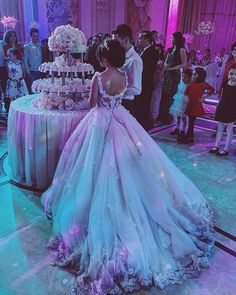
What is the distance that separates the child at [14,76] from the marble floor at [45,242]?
1.59 m

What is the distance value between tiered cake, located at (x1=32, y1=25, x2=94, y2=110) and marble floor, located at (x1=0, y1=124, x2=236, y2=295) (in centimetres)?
103

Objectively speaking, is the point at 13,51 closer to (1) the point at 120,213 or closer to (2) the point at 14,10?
(1) the point at 120,213

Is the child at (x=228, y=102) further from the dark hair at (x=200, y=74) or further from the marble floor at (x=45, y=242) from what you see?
the marble floor at (x=45, y=242)

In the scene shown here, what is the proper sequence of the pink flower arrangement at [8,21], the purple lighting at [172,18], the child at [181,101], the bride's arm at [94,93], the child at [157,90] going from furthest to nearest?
the purple lighting at [172,18]
the pink flower arrangement at [8,21]
the child at [157,90]
the child at [181,101]
the bride's arm at [94,93]

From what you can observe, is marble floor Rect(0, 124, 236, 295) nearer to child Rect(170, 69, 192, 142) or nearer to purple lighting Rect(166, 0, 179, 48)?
child Rect(170, 69, 192, 142)

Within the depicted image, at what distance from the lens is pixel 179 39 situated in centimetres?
486

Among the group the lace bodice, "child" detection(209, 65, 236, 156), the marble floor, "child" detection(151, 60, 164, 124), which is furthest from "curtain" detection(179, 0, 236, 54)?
the lace bodice

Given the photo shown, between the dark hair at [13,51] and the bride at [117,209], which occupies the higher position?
the dark hair at [13,51]

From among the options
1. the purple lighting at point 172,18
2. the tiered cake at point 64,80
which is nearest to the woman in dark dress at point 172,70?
the tiered cake at point 64,80

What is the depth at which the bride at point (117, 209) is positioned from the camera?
2.03 m

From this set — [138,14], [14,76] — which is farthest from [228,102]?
[138,14]

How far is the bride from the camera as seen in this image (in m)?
2.03

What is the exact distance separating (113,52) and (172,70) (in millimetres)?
3091

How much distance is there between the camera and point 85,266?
2088mm
